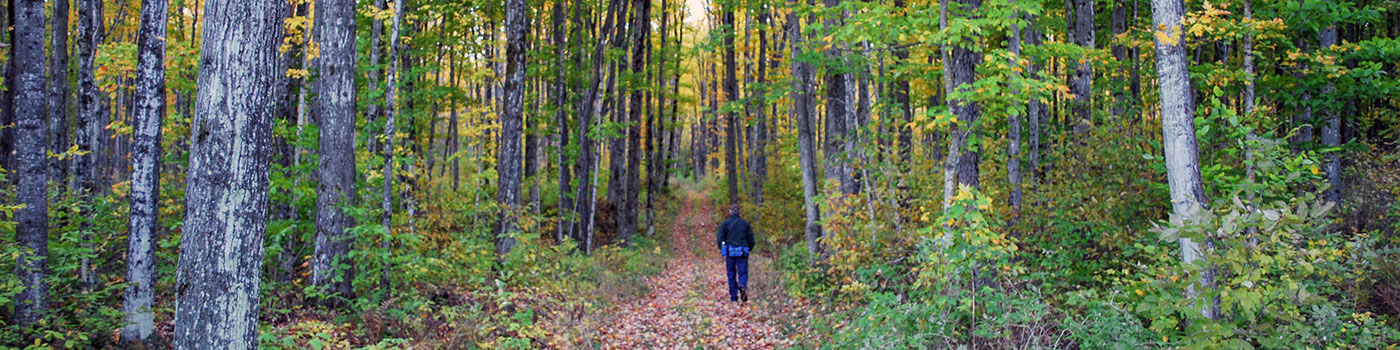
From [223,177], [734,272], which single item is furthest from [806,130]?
[223,177]

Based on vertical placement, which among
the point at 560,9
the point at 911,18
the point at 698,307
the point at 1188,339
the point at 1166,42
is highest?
the point at 560,9

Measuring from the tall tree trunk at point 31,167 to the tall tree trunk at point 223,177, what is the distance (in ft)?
10.8

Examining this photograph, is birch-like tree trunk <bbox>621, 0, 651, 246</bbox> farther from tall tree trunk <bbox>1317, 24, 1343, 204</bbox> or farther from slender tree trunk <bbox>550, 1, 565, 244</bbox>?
tall tree trunk <bbox>1317, 24, 1343, 204</bbox>

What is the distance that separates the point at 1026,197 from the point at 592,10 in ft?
51.0

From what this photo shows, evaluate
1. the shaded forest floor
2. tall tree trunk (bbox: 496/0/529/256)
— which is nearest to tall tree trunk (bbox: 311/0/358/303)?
tall tree trunk (bbox: 496/0/529/256)

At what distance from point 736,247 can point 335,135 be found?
19.6 ft

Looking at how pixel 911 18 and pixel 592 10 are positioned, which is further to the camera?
pixel 592 10

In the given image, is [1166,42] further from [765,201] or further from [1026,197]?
[765,201]

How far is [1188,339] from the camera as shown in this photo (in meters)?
4.55

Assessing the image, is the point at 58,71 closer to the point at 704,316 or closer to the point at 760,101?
the point at 704,316

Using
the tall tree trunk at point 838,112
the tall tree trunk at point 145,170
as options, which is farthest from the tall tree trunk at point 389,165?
the tall tree trunk at point 838,112

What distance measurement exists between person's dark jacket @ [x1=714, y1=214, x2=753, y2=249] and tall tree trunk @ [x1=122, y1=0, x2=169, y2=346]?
7.23 metres

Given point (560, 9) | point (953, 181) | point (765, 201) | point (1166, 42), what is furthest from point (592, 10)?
point (1166, 42)

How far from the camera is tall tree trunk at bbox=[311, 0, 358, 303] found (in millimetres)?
8719
